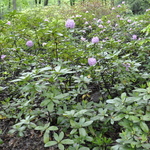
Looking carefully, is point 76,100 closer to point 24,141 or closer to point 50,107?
point 24,141

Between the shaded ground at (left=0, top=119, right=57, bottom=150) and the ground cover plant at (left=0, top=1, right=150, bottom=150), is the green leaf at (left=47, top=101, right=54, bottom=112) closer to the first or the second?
the ground cover plant at (left=0, top=1, right=150, bottom=150)

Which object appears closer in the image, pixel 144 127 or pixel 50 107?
pixel 144 127

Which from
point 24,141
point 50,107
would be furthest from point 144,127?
point 24,141

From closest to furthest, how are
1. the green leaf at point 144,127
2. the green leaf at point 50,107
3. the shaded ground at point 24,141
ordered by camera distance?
1. the green leaf at point 144,127
2. the green leaf at point 50,107
3. the shaded ground at point 24,141

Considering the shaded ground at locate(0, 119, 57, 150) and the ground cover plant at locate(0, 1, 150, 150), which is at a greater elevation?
the ground cover plant at locate(0, 1, 150, 150)

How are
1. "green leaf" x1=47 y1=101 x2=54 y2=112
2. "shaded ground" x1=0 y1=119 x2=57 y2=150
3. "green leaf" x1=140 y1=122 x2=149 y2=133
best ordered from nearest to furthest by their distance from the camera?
"green leaf" x1=140 y1=122 x2=149 y2=133 → "green leaf" x1=47 y1=101 x2=54 y2=112 → "shaded ground" x1=0 y1=119 x2=57 y2=150

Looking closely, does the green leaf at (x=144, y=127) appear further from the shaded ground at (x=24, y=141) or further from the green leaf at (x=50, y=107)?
the shaded ground at (x=24, y=141)

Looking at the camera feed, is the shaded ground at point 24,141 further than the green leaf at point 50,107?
Yes

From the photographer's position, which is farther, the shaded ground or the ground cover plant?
the shaded ground

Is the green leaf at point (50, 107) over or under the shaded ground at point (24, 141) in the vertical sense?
over

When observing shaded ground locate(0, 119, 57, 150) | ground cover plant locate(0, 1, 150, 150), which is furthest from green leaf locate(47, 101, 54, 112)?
shaded ground locate(0, 119, 57, 150)

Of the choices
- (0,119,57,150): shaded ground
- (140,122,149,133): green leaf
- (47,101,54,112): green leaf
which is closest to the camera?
(140,122,149,133): green leaf

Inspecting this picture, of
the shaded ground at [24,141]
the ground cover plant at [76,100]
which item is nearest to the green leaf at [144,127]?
the ground cover plant at [76,100]

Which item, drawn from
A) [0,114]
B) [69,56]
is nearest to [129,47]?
[69,56]
